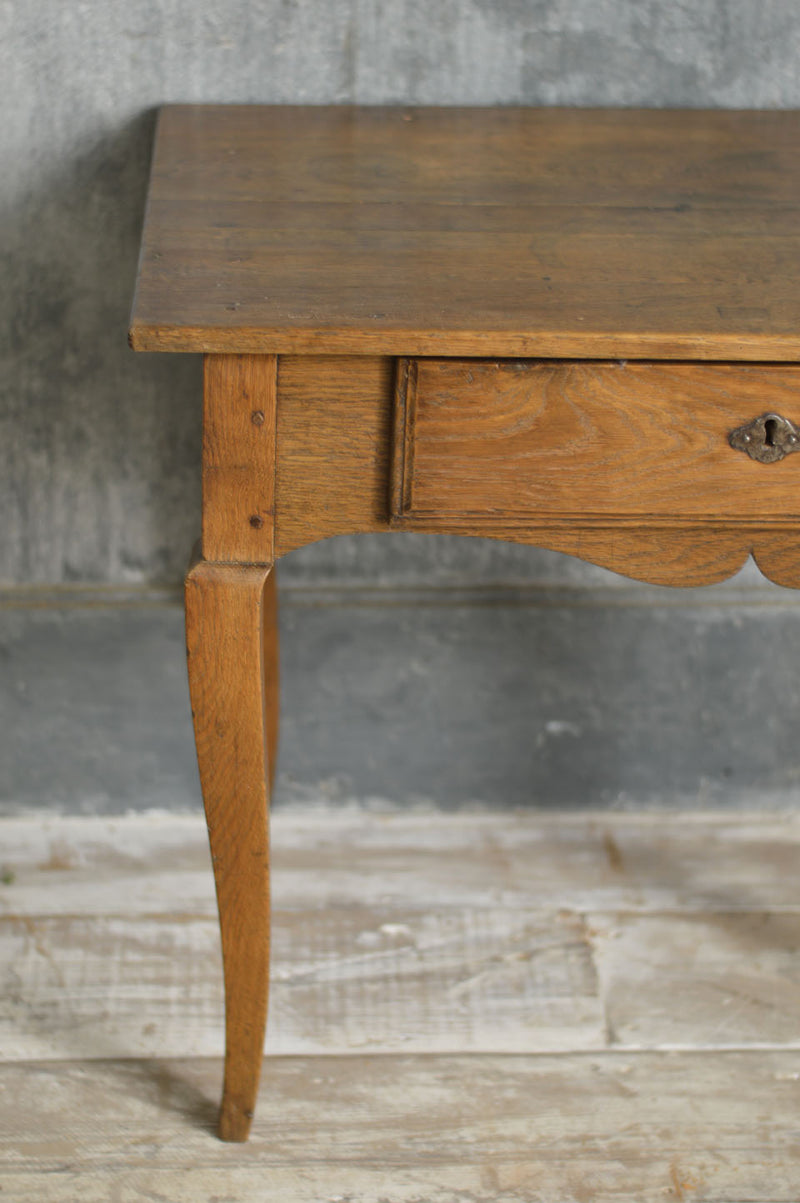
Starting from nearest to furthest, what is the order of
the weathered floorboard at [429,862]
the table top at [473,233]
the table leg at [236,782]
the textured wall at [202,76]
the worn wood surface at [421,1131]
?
the table top at [473,233], the table leg at [236,782], the worn wood surface at [421,1131], the textured wall at [202,76], the weathered floorboard at [429,862]

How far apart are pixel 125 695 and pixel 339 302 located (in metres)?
0.82

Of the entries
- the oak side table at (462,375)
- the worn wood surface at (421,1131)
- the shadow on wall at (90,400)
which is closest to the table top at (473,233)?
the oak side table at (462,375)

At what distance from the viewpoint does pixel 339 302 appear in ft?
2.68

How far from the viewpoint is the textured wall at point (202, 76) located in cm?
122

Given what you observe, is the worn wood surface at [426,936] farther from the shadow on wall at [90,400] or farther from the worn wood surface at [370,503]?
the worn wood surface at [370,503]

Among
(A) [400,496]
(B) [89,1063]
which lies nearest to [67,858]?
(B) [89,1063]

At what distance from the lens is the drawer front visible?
827mm

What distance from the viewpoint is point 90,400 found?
1.36 meters

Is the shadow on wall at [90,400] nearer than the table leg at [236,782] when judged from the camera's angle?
No

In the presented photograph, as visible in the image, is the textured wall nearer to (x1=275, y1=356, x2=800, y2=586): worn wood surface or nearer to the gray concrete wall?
the gray concrete wall

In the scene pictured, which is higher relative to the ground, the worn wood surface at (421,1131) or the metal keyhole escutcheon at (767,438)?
the metal keyhole escutcheon at (767,438)

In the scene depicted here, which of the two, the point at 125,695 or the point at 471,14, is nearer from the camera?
the point at 471,14

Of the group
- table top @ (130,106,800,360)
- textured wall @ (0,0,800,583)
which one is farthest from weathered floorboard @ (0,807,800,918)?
table top @ (130,106,800,360)

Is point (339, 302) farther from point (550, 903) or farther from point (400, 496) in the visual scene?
point (550, 903)
